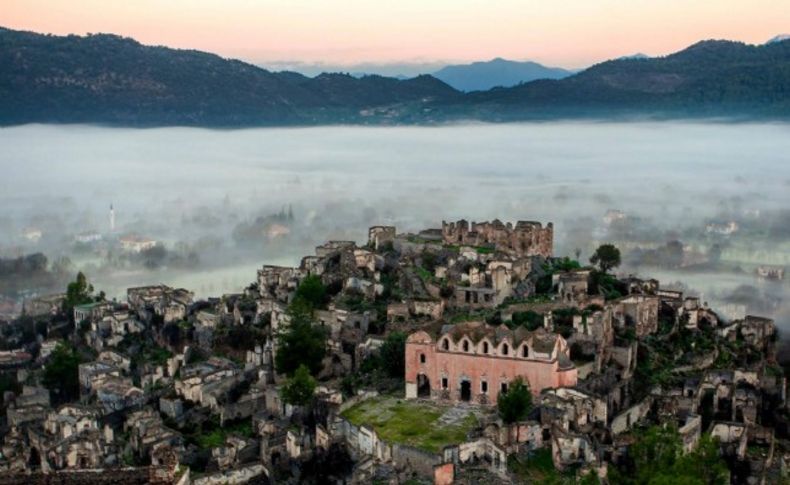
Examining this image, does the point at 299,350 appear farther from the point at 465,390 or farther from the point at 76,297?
the point at 76,297

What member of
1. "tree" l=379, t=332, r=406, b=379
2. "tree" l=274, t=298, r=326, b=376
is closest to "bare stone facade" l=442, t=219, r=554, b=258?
"tree" l=274, t=298, r=326, b=376

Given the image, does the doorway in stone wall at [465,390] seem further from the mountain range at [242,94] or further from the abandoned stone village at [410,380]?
the mountain range at [242,94]

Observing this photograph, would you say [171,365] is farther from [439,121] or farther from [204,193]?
[439,121]

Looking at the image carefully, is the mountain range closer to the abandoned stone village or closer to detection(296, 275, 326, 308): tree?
the abandoned stone village

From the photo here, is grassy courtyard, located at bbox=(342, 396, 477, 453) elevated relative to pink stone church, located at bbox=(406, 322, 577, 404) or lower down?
lower down

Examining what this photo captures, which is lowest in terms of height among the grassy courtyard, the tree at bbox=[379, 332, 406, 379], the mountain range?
the grassy courtyard

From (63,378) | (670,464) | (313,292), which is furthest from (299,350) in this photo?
(670,464)

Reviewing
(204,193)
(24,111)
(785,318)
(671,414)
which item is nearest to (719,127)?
(204,193)
